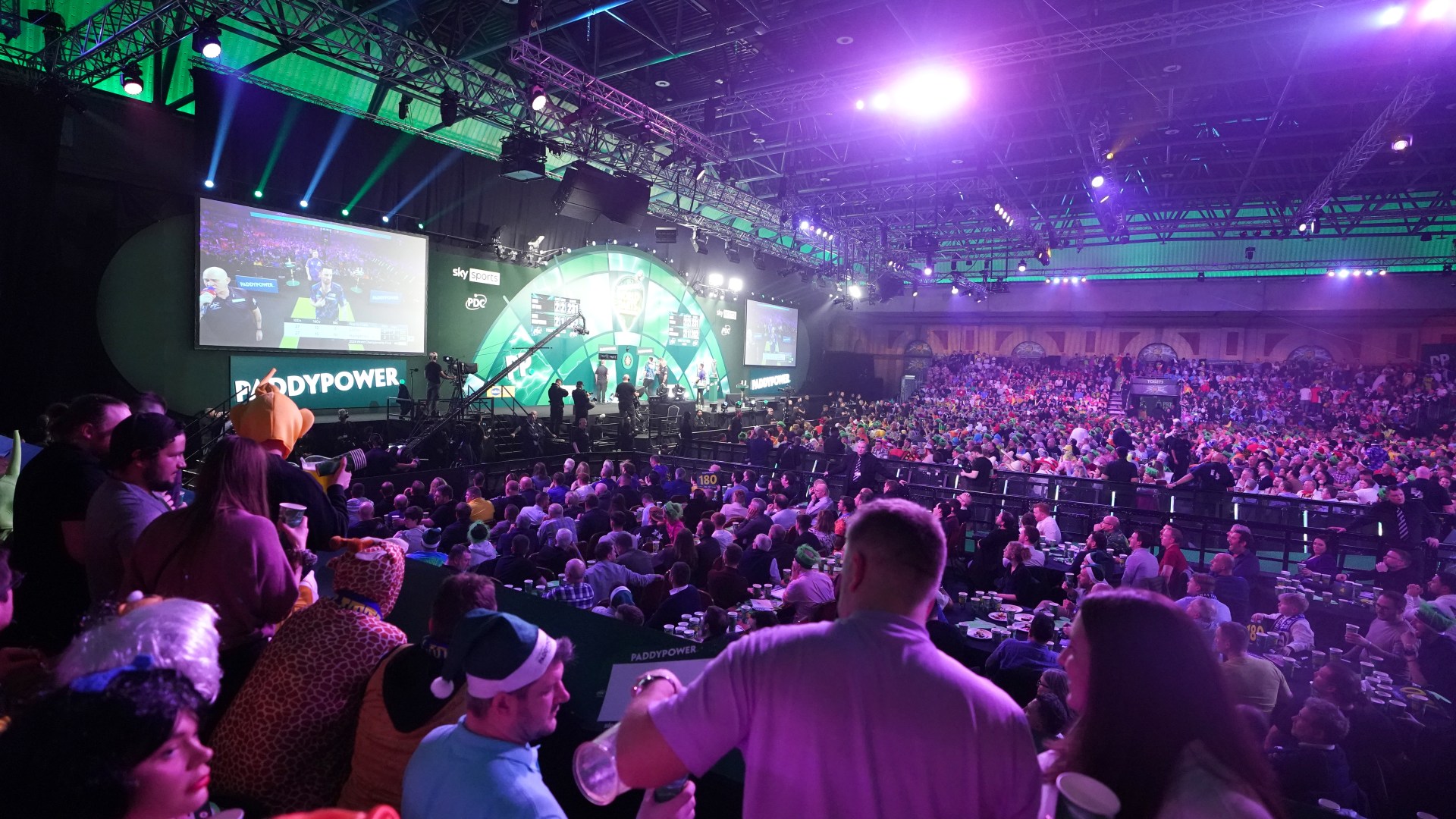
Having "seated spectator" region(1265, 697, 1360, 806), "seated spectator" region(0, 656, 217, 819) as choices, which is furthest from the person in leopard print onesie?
"seated spectator" region(1265, 697, 1360, 806)

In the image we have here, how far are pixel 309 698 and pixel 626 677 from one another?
2.97 feet

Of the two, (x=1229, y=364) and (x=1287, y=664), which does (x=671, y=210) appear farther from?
(x=1229, y=364)

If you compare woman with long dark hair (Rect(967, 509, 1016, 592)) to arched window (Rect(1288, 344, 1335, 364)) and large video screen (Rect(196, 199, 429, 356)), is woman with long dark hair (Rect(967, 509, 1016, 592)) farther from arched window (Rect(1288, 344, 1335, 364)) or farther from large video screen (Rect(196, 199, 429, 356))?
arched window (Rect(1288, 344, 1335, 364))

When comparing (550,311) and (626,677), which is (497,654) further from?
(550,311)

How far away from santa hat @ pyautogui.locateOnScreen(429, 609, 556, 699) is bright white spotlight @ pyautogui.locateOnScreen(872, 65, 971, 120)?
909 cm

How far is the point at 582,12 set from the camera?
26.4 ft

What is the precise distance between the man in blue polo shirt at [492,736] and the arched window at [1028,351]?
28638 mm

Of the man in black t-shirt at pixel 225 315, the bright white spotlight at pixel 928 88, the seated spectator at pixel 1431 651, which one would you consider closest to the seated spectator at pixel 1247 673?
the seated spectator at pixel 1431 651

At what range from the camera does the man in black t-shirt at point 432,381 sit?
12.4m

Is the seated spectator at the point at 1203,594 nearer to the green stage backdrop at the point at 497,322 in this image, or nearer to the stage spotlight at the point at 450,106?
the stage spotlight at the point at 450,106

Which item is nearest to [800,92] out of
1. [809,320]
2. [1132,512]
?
[1132,512]

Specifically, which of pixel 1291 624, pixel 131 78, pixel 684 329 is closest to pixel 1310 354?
pixel 684 329

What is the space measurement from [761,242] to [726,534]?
1373cm

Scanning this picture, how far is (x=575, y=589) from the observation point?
4672 millimetres
